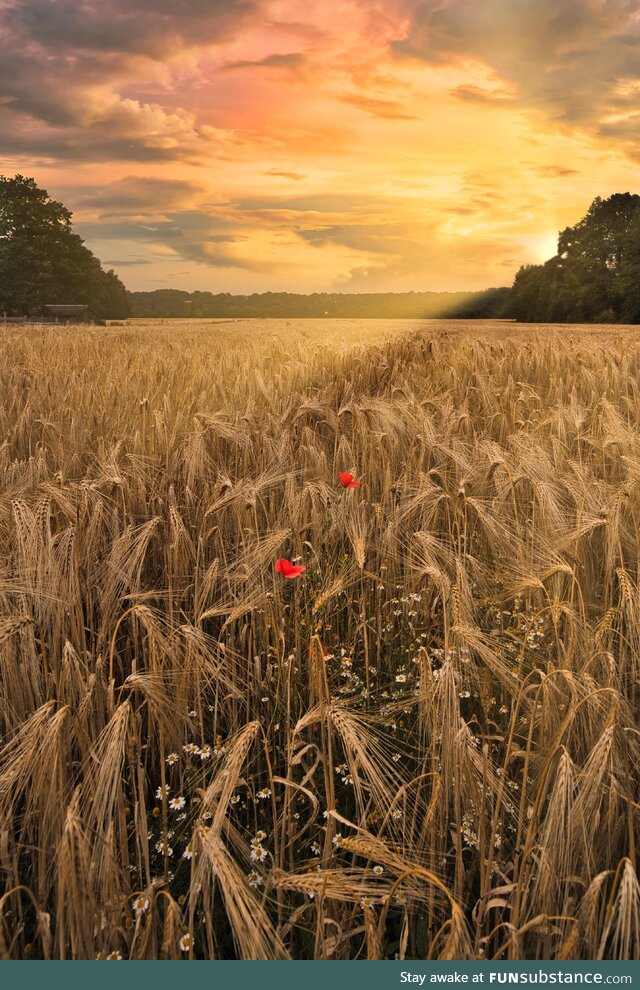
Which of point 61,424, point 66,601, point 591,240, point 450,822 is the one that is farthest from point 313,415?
point 591,240

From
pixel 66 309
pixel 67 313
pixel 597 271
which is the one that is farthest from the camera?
pixel 66 309

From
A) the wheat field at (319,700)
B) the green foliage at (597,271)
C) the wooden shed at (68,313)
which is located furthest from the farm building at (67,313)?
the wheat field at (319,700)

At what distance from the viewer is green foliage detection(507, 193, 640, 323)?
1854 inches

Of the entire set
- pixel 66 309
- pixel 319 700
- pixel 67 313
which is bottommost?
pixel 319 700

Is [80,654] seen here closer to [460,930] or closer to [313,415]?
[460,930]

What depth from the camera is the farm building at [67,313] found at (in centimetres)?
5217

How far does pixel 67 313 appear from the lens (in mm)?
53125

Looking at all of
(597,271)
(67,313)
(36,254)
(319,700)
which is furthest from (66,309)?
(319,700)

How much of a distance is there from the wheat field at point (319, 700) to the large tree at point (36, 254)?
5690 cm

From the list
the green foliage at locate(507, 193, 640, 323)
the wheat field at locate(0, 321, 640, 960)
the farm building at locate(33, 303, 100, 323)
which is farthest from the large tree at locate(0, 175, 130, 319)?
the wheat field at locate(0, 321, 640, 960)

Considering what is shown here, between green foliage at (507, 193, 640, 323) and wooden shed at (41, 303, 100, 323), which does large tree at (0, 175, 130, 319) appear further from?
green foliage at (507, 193, 640, 323)

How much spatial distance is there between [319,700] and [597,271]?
185 ft

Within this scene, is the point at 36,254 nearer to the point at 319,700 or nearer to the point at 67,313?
the point at 67,313

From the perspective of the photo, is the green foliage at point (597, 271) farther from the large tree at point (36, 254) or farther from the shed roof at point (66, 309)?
the large tree at point (36, 254)
